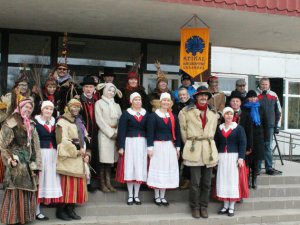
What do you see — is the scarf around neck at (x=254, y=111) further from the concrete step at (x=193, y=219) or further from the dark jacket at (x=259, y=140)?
the concrete step at (x=193, y=219)

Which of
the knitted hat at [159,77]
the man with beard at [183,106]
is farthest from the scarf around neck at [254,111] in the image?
the knitted hat at [159,77]

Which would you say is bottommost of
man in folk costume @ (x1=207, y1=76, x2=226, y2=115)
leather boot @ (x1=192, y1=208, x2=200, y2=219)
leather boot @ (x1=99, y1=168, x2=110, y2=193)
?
leather boot @ (x1=192, y1=208, x2=200, y2=219)

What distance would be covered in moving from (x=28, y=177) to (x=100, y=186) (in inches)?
56.7

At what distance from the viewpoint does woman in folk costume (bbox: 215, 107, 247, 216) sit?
241 inches

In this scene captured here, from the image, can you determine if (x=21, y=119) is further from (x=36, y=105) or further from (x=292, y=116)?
(x=292, y=116)

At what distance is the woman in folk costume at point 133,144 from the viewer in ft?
19.5

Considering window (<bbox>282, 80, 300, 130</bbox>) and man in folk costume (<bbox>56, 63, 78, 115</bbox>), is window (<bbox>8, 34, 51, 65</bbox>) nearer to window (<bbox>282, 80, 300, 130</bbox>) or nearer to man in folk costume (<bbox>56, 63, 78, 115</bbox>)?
man in folk costume (<bbox>56, 63, 78, 115</bbox>)

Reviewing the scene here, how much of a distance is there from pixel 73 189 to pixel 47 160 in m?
0.53

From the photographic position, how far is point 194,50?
7344 mm

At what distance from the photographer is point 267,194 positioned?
279 inches

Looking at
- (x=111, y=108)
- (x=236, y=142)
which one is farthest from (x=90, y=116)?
(x=236, y=142)

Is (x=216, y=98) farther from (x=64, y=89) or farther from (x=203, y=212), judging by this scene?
(x=64, y=89)

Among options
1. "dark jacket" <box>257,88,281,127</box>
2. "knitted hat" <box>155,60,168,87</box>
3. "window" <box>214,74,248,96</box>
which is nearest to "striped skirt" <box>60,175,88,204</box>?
"knitted hat" <box>155,60,168,87</box>

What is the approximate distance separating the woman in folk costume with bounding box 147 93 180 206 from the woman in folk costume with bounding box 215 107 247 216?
72 centimetres
